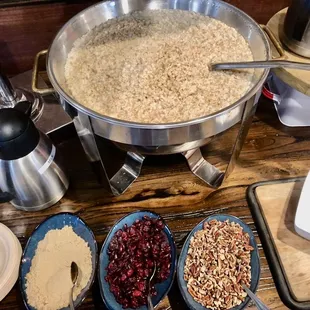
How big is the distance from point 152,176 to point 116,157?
0.48ft

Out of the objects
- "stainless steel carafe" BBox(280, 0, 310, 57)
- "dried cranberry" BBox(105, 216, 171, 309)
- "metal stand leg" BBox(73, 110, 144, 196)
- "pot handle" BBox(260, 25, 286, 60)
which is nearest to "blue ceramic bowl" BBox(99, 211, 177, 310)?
"dried cranberry" BBox(105, 216, 171, 309)

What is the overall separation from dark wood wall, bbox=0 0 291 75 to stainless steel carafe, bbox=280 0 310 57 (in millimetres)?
235

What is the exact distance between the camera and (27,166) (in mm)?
973

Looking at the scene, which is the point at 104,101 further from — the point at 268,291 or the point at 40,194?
the point at 268,291

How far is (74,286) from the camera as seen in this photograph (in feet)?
2.93

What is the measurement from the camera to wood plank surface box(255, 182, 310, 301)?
3.13ft

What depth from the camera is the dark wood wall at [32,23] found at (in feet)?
4.13

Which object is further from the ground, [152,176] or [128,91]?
[128,91]

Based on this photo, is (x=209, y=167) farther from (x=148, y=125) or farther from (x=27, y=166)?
(x=27, y=166)

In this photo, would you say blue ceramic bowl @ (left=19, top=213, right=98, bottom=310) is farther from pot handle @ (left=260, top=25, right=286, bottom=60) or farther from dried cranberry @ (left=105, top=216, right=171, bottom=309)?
pot handle @ (left=260, top=25, right=286, bottom=60)

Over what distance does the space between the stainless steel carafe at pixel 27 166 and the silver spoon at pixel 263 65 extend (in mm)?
496

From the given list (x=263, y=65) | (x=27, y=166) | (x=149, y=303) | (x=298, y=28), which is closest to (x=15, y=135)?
(x=27, y=166)

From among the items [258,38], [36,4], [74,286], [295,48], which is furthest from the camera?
[36,4]

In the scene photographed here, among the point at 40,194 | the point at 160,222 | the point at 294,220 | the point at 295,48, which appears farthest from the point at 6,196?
the point at 295,48
